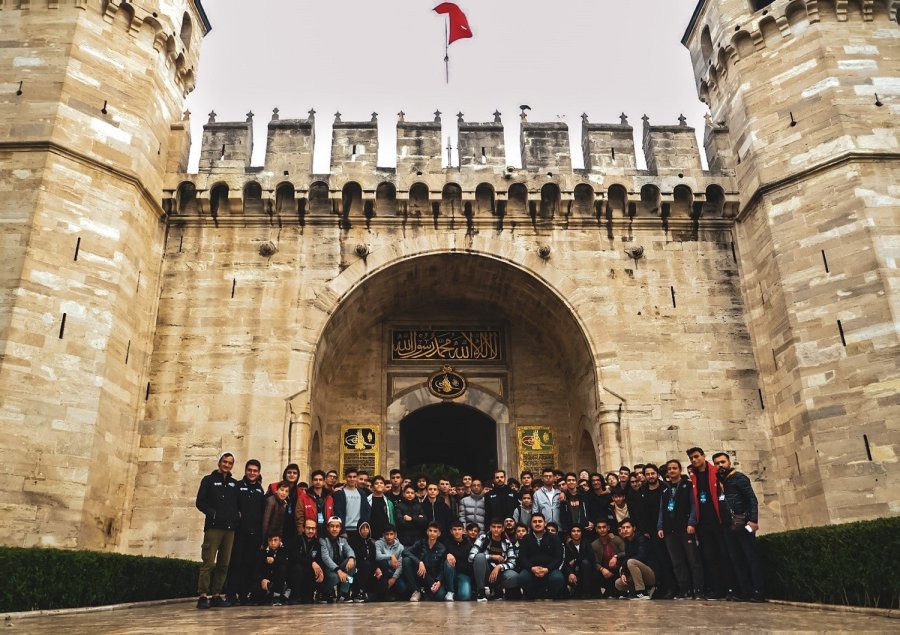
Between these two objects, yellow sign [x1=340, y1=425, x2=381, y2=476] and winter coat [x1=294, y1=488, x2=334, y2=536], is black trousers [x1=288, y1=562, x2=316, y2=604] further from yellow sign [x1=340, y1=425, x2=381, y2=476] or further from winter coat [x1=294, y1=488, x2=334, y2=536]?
yellow sign [x1=340, y1=425, x2=381, y2=476]

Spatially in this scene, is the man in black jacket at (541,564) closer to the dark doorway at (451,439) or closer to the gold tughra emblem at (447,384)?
the gold tughra emblem at (447,384)

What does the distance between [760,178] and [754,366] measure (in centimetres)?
330

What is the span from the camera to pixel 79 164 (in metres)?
10.9

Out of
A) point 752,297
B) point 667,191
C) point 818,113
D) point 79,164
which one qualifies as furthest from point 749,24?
point 79,164

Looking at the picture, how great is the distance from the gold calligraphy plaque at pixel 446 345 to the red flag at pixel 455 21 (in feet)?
21.7

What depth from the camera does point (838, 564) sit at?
6.34m

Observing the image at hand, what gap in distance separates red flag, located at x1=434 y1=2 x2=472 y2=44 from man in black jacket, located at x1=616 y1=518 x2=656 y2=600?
11.6 metres

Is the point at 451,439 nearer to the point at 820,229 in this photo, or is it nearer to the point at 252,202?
the point at 252,202

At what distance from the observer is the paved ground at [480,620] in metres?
4.23

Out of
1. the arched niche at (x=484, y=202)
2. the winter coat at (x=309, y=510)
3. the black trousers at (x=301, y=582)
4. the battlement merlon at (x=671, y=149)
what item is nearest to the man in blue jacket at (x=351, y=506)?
the winter coat at (x=309, y=510)

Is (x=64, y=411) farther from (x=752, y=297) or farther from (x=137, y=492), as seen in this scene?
(x=752, y=297)

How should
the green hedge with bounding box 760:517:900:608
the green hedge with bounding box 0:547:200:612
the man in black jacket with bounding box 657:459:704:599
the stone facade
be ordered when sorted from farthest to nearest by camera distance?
the stone facade < the man in black jacket with bounding box 657:459:704:599 < the green hedge with bounding box 0:547:200:612 < the green hedge with bounding box 760:517:900:608

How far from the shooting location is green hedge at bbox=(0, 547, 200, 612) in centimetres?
652

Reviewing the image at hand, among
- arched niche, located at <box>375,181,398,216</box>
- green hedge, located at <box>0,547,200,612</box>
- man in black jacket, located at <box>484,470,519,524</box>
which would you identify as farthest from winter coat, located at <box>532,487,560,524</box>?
arched niche, located at <box>375,181,398,216</box>
